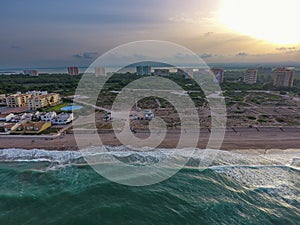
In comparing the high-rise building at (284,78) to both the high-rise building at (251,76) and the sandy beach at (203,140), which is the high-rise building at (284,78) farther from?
the sandy beach at (203,140)

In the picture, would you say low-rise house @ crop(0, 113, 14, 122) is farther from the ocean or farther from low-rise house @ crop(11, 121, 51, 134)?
the ocean

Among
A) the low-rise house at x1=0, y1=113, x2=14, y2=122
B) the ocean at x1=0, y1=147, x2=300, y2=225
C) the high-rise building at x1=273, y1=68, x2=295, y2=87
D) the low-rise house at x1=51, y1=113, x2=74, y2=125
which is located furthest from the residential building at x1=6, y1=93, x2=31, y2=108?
the high-rise building at x1=273, y1=68, x2=295, y2=87

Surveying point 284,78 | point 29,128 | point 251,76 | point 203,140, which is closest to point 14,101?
point 29,128

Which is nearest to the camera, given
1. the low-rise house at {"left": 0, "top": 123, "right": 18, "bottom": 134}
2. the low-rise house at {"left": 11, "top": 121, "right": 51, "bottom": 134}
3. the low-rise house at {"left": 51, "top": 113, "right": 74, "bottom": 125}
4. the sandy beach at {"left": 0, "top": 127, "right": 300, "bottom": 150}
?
the sandy beach at {"left": 0, "top": 127, "right": 300, "bottom": 150}

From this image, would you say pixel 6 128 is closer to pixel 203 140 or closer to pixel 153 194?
pixel 153 194

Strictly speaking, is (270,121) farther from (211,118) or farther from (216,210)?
(216,210)

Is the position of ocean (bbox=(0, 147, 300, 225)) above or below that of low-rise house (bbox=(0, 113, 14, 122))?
below
